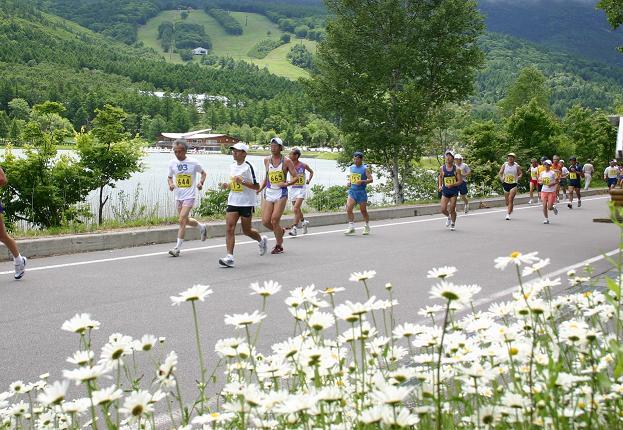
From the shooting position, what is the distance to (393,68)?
34812mm

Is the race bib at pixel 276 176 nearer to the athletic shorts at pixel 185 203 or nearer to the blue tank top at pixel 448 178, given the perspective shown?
the athletic shorts at pixel 185 203

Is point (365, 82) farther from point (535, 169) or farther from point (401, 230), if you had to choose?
point (401, 230)

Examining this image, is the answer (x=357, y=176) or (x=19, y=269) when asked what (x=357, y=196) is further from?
(x=19, y=269)

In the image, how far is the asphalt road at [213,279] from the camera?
21.3ft

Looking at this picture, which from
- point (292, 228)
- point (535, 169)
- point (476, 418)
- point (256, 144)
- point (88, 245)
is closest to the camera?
point (476, 418)

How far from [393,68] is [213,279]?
1046 inches

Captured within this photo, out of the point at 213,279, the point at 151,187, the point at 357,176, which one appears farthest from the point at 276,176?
the point at 151,187

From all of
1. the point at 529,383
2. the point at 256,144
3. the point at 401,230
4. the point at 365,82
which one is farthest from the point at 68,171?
A: the point at 256,144

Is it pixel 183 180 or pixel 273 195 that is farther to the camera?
pixel 273 195

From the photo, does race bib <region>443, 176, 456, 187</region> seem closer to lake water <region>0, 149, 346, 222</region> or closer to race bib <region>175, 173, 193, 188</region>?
lake water <region>0, 149, 346, 222</region>

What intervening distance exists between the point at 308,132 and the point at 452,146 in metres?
110

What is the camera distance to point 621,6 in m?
14.8

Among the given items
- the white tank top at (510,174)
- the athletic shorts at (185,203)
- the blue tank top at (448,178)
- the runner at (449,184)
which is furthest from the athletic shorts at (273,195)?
the white tank top at (510,174)

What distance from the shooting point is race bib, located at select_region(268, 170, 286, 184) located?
13578 millimetres
